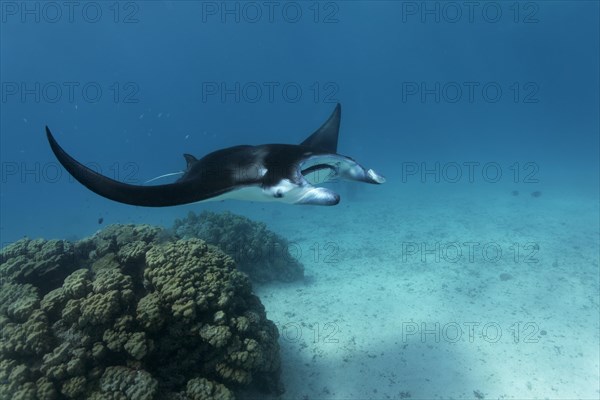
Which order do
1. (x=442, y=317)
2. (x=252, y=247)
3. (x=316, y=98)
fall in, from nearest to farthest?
(x=442, y=317) < (x=252, y=247) < (x=316, y=98)

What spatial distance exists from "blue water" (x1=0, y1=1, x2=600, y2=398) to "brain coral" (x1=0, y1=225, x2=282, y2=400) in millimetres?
9442

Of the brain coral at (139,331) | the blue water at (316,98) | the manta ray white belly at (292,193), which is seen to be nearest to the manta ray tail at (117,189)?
the manta ray white belly at (292,193)

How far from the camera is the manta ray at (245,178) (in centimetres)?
276

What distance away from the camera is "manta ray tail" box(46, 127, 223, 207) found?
106 inches

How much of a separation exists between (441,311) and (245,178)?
6.59 metres

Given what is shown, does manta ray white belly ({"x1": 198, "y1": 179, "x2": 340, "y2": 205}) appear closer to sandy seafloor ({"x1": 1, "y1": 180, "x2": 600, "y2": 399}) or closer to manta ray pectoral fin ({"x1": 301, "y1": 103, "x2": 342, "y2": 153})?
manta ray pectoral fin ({"x1": 301, "y1": 103, "x2": 342, "y2": 153})

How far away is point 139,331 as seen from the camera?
415 centimetres

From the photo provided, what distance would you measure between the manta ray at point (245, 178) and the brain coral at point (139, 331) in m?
1.71

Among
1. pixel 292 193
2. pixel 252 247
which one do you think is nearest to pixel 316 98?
pixel 252 247

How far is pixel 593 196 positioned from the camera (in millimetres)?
20938

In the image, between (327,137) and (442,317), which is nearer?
(327,137)

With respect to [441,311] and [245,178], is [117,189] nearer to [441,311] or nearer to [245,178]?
[245,178]

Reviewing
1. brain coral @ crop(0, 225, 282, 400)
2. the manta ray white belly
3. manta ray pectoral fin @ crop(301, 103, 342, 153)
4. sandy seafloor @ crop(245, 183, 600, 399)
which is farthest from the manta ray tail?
sandy seafloor @ crop(245, 183, 600, 399)

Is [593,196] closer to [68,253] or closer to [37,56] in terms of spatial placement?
[68,253]
